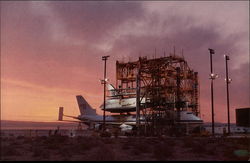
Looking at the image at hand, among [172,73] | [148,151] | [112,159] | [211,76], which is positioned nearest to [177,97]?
[172,73]

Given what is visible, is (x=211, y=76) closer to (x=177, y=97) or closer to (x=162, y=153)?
(x=177, y=97)

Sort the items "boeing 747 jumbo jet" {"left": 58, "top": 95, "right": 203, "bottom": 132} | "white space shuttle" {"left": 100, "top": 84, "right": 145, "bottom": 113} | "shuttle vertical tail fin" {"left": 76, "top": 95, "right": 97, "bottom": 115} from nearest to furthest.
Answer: "boeing 747 jumbo jet" {"left": 58, "top": 95, "right": 203, "bottom": 132}
"white space shuttle" {"left": 100, "top": 84, "right": 145, "bottom": 113}
"shuttle vertical tail fin" {"left": 76, "top": 95, "right": 97, "bottom": 115}

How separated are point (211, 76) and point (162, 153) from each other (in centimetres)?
3586

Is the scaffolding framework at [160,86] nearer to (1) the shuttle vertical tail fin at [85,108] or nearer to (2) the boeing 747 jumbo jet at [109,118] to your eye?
(2) the boeing 747 jumbo jet at [109,118]

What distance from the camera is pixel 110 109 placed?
79875mm

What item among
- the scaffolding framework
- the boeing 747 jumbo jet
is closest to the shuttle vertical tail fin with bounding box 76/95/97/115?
the boeing 747 jumbo jet

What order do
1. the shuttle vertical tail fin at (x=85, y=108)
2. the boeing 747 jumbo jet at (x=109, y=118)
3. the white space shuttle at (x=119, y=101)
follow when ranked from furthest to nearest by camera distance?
the shuttle vertical tail fin at (x=85, y=108) < the white space shuttle at (x=119, y=101) < the boeing 747 jumbo jet at (x=109, y=118)

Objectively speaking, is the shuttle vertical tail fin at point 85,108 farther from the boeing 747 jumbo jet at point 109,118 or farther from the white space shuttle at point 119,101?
the white space shuttle at point 119,101

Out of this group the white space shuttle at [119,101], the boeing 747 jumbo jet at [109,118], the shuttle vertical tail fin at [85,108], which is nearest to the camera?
the boeing 747 jumbo jet at [109,118]

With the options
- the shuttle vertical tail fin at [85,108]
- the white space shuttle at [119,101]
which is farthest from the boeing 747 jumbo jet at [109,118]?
the white space shuttle at [119,101]

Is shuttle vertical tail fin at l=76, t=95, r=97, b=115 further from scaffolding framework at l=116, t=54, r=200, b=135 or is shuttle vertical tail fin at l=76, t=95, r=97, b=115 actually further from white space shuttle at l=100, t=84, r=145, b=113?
scaffolding framework at l=116, t=54, r=200, b=135

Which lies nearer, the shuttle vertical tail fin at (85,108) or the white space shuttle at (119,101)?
the white space shuttle at (119,101)

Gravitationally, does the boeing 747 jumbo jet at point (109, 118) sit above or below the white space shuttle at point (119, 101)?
below

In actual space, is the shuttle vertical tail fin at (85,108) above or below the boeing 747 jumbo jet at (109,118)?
above
